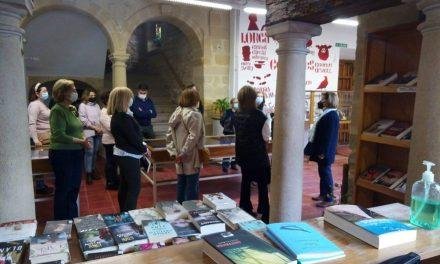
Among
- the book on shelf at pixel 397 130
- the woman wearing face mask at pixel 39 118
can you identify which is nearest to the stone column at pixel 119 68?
the woman wearing face mask at pixel 39 118

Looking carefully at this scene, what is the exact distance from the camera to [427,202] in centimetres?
144

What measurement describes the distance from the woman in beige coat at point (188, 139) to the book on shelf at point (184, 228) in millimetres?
1873

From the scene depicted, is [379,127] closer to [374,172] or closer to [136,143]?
[374,172]

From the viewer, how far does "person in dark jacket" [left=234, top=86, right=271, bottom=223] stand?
3.41 metres

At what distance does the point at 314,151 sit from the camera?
4.25 m

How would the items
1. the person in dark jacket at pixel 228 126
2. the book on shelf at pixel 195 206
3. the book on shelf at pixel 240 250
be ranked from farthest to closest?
the person in dark jacket at pixel 228 126 < the book on shelf at pixel 195 206 < the book on shelf at pixel 240 250

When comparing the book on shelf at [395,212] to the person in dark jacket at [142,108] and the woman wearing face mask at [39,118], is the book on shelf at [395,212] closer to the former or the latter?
the woman wearing face mask at [39,118]

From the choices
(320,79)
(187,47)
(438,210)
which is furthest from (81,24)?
(438,210)

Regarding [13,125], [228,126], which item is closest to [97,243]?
[13,125]

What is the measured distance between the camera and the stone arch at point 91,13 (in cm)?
584

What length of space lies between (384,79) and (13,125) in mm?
2610

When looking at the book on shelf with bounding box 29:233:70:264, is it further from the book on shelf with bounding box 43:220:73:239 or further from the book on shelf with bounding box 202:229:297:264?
the book on shelf with bounding box 202:229:297:264

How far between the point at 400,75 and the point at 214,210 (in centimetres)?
189

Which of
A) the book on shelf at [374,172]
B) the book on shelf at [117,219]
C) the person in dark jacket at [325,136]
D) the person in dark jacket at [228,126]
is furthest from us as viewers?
the person in dark jacket at [228,126]
